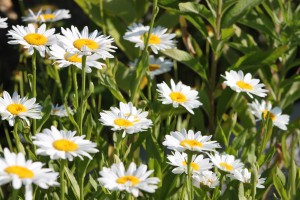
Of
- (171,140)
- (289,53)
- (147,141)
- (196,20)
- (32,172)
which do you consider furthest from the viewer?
(289,53)

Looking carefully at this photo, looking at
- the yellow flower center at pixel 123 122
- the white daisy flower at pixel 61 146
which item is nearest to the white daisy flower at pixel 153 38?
the yellow flower center at pixel 123 122

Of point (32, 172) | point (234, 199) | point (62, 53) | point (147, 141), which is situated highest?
point (62, 53)

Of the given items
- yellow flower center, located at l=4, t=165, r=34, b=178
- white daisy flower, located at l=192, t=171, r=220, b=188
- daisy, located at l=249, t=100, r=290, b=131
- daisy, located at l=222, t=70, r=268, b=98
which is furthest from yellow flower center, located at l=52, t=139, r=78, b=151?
daisy, located at l=249, t=100, r=290, b=131

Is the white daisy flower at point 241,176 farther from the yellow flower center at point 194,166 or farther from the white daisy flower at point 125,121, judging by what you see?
the white daisy flower at point 125,121

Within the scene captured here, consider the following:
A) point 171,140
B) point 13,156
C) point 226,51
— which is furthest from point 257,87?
point 13,156

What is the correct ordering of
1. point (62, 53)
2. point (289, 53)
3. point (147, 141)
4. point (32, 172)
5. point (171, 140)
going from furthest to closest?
point (289, 53) → point (147, 141) → point (62, 53) → point (171, 140) → point (32, 172)

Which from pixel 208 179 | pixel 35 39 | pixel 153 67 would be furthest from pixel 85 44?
pixel 153 67

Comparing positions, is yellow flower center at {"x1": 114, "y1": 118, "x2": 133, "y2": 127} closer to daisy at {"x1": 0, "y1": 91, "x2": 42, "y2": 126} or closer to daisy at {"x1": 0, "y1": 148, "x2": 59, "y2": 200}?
daisy at {"x1": 0, "y1": 91, "x2": 42, "y2": 126}

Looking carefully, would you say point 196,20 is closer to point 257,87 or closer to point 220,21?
point 220,21
